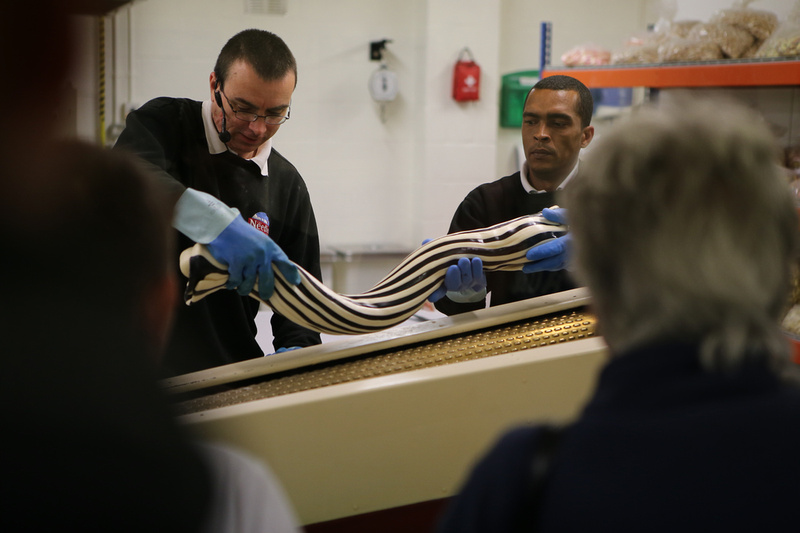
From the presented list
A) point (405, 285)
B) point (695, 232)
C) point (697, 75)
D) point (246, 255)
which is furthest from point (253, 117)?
point (697, 75)

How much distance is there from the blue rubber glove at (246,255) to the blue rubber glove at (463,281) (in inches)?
12.8

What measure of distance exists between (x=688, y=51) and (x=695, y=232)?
6.31 feet

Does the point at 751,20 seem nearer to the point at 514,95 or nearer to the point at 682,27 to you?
the point at 682,27

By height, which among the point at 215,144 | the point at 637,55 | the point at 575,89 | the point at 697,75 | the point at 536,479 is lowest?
the point at 536,479

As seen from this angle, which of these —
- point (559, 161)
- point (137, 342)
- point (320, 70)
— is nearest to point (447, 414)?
point (559, 161)

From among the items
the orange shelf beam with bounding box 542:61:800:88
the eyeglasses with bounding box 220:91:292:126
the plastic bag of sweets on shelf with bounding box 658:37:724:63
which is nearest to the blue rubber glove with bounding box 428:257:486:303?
the eyeglasses with bounding box 220:91:292:126

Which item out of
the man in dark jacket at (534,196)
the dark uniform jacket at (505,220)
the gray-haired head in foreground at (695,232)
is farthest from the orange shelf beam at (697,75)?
the gray-haired head in foreground at (695,232)

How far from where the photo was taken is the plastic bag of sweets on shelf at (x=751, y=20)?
224 centimetres

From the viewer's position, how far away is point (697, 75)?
2.24 metres

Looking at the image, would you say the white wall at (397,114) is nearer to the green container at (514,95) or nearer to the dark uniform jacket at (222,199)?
the green container at (514,95)

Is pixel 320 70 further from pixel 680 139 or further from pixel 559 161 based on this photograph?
pixel 680 139

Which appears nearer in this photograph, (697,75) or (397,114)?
(697,75)

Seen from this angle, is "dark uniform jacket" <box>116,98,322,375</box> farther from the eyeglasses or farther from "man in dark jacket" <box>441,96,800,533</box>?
"man in dark jacket" <box>441,96,800,533</box>

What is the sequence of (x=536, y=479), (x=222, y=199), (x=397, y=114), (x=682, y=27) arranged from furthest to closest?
(x=397, y=114) < (x=682, y=27) < (x=222, y=199) < (x=536, y=479)
